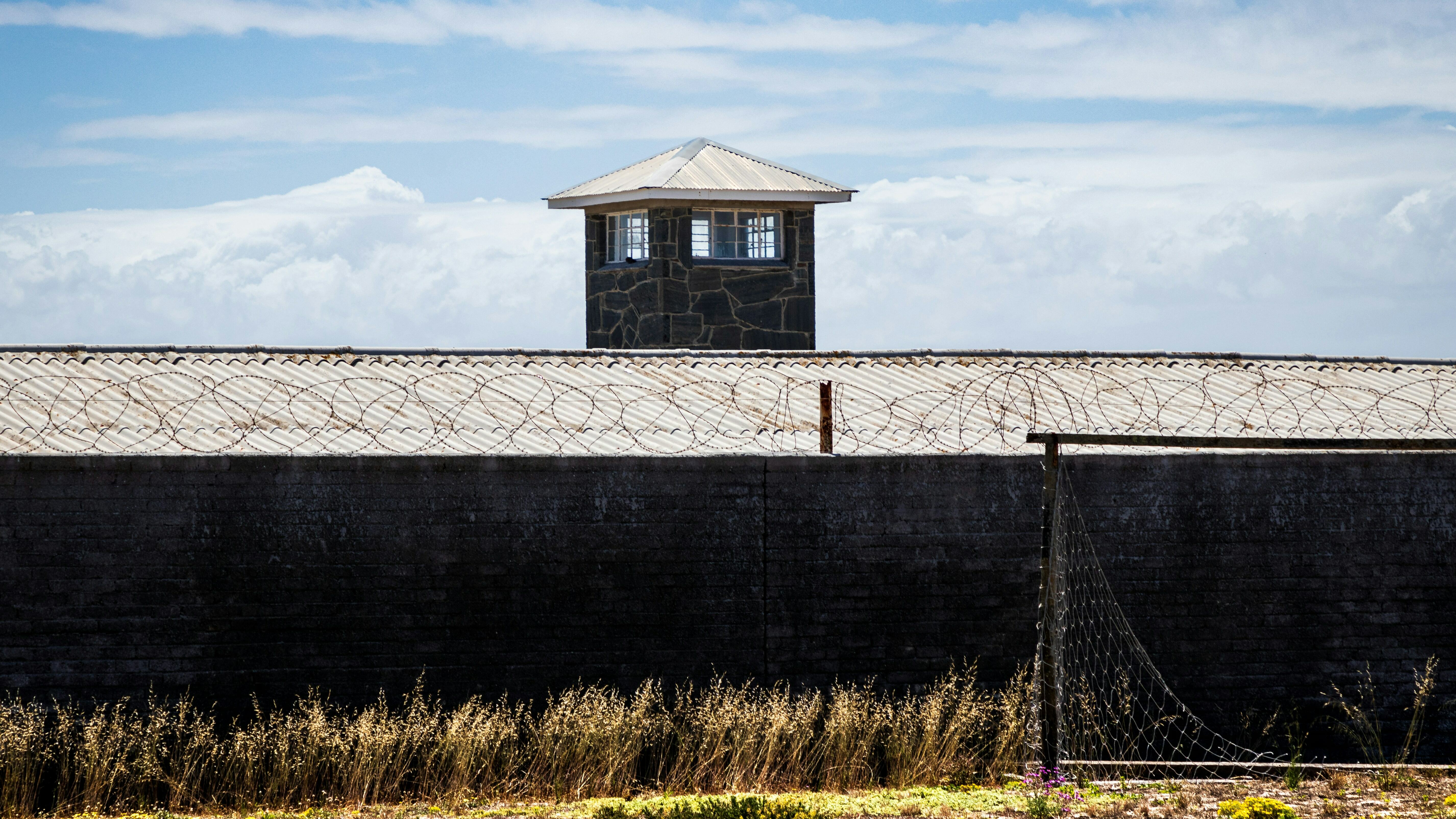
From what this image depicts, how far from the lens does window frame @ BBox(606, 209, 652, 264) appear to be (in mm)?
19531

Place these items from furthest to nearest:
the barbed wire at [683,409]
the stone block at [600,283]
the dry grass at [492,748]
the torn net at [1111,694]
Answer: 1. the stone block at [600,283]
2. the barbed wire at [683,409]
3. the torn net at [1111,694]
4. the dry grass at [492,748]

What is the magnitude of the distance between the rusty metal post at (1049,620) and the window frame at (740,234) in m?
10.5

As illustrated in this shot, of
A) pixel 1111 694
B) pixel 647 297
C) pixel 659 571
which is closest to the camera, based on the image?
pixel 659 571

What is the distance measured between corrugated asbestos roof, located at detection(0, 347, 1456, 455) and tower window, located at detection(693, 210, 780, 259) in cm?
564

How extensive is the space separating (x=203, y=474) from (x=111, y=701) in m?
1.68

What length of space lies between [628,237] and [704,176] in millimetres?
1526

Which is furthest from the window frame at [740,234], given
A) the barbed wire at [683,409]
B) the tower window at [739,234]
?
the barbed wire at [683,409]

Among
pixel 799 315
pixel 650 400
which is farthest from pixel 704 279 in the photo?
pixel 650 400

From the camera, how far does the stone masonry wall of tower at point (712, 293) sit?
1900 cm

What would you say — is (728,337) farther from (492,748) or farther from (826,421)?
(492,748)

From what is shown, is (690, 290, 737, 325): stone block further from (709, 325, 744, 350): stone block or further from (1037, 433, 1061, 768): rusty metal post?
(1037, 433, 1061, 768): rusty metal post

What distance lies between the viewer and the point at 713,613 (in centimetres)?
994

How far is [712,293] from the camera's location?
62.6 ft

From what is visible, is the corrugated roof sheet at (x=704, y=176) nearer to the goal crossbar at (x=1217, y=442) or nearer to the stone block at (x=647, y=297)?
the stone block at (x=647, y=297)
